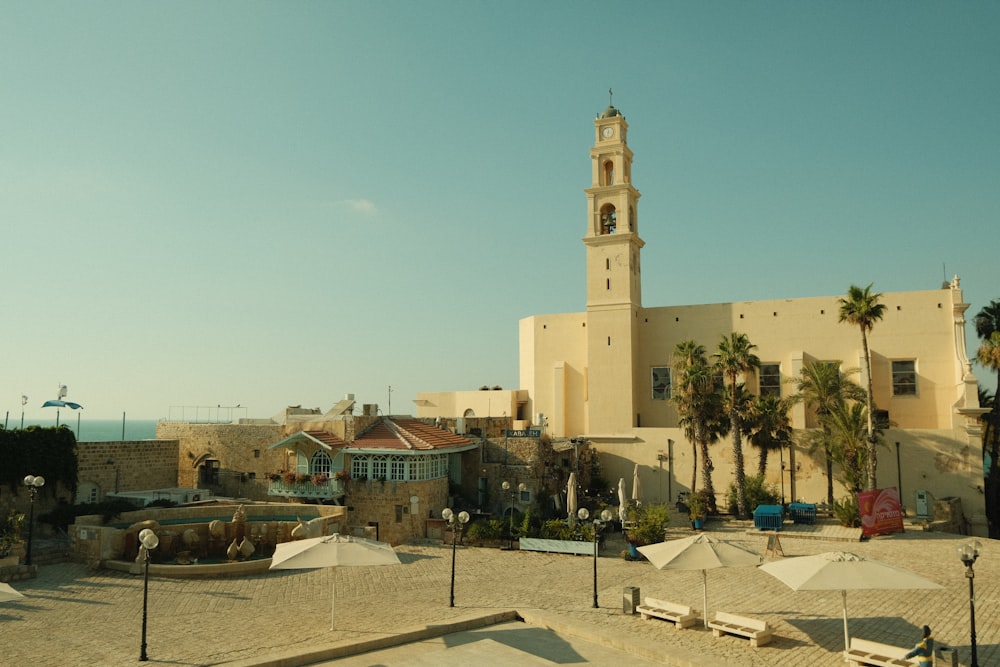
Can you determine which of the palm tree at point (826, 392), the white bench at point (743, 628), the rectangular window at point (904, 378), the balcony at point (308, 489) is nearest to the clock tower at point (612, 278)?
the palm tree at point (826, 392)

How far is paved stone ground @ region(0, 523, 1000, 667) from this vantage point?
14.3 metres

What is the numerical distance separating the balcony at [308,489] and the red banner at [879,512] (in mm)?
22136

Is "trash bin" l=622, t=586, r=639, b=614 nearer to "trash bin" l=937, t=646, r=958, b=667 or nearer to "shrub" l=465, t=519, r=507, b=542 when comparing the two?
"trash bin" l=937, t=646, r=958, b=667

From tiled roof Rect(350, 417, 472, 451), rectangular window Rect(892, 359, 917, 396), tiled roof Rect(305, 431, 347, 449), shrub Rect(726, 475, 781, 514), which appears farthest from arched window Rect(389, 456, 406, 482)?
rectangular window Rect(892, 359, 917, 396)

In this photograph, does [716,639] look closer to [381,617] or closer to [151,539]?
[381,617]

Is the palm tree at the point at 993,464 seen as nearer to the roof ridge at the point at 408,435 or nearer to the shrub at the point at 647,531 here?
the shrub at the point at 647,531


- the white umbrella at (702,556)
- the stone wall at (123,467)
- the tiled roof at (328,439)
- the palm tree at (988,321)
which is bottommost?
the white umbrella at (702,556)

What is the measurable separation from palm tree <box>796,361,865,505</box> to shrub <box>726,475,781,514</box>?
10.7 ft

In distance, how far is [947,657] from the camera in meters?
12.0

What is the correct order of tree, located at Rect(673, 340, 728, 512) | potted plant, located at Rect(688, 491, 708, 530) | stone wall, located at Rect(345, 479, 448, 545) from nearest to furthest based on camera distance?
stone wall, located at Rect(345, 479, 448, 545)
potted plant, located at Rect(688, 491, 708, 530)
tree, located at Rect(673, 340, 728, 512)

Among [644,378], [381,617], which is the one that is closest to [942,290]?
[644,378]

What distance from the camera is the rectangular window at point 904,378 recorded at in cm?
4000

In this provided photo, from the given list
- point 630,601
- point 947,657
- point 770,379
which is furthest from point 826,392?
point 947,657

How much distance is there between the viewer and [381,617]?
1688cm
